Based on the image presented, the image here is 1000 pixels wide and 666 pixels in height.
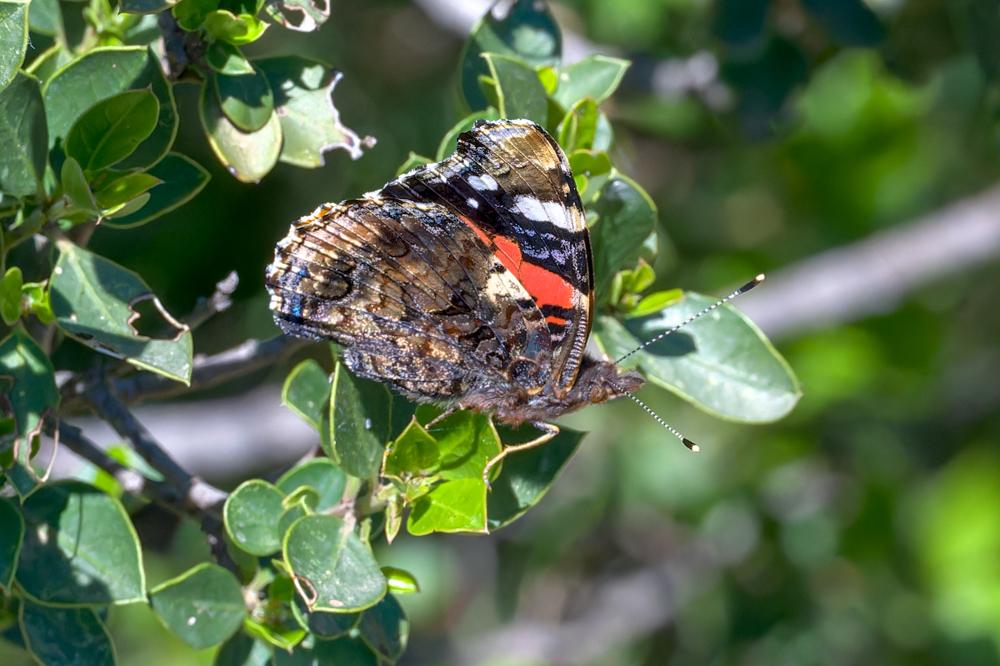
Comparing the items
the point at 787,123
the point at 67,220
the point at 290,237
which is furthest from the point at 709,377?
the point at 787,123

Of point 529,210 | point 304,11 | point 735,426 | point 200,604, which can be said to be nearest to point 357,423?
point 200,604

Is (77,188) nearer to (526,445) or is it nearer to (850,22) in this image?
(526,445)

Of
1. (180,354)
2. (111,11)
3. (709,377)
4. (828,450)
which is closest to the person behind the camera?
(180,354)

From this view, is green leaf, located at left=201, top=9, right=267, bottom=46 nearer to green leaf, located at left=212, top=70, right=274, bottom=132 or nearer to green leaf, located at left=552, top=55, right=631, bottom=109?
green leaf, located at left=212, top=70, right=274, bottom=132

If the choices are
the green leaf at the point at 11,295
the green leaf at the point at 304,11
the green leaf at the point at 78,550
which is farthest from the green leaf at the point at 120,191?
the green leaf at the point at 78,550

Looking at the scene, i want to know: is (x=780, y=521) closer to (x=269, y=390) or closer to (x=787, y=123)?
(x=787, y=123)

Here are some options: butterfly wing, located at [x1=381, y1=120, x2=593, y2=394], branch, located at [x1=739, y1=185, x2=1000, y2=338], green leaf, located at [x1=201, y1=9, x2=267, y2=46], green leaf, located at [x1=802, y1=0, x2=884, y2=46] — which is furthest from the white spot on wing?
branch, located at [x1=739, y1=185, x2=1000, y2=338]

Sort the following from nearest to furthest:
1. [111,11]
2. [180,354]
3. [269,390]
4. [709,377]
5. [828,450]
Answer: [180,354] < [111,11] < [709,377] < [269,390] < [828,450]
